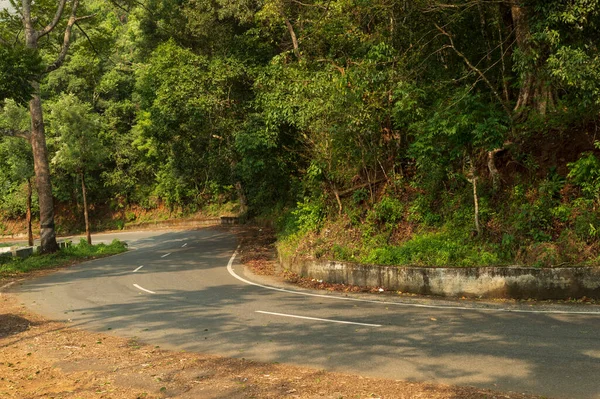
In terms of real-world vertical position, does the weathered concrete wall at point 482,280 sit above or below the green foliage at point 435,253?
below

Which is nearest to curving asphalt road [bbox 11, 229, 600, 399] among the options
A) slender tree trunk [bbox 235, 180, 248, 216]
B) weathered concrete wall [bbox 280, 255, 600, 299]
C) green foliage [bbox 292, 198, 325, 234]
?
weathered concrete wall [bbox 280, 255, 600, 299]

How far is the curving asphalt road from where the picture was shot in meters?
7.24

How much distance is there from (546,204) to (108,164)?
1841 inches

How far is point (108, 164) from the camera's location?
177 feet

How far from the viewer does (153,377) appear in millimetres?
7621

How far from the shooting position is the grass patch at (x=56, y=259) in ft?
Result: 71.2

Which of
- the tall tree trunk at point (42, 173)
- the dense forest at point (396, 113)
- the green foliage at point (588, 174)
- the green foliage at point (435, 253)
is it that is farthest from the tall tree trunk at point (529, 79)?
the tall tree trunk at point (42, 173)

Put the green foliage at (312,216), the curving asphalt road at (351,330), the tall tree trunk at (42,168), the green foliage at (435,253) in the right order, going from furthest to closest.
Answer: the tall tree trunk at (42,168) < the green foliage at (312,216) < the green foliage at (435,253) < the curving asphalt road at (351,330)

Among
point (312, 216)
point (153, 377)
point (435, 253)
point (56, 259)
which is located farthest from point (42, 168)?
point (153, 377)

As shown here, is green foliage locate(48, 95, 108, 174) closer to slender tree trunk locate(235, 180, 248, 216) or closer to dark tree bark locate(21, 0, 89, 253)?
dark tree bark locate(21, 0, 89, 253)

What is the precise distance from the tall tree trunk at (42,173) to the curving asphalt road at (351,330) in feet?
32.3

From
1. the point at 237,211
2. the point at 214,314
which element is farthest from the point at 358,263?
the point at 237,211

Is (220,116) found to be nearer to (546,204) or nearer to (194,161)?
(194,161)

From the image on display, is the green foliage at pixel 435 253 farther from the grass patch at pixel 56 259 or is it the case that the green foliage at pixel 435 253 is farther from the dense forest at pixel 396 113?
the grass patch at pixel 56 259
